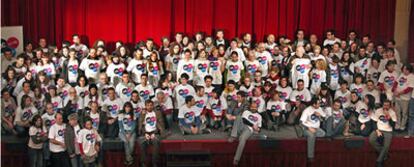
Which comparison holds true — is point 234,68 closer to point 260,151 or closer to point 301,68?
point 301,68

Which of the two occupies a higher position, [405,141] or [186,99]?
[186,99]

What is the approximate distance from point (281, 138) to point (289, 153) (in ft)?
1.06

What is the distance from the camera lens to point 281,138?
1105 centimetres

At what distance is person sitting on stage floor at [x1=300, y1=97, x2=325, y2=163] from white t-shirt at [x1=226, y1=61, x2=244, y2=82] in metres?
1.89

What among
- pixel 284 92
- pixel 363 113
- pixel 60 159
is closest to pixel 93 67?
pixel 60 159

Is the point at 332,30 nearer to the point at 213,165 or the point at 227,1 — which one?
the point at 227,1

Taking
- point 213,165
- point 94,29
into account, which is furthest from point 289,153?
point 94,29

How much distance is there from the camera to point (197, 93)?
37.2ft

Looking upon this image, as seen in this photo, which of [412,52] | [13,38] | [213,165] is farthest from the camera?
[412,52]

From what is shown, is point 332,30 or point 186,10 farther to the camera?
point 186,10

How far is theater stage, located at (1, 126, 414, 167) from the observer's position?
1054 cm

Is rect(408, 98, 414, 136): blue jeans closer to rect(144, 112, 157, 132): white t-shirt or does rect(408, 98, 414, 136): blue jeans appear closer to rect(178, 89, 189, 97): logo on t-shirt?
rect(178, 89, 189, 97): logo on t-shirt

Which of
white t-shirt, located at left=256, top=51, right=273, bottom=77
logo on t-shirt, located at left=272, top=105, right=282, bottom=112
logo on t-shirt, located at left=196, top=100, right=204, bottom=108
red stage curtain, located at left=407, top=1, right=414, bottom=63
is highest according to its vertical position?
red stage curtain, located at left=407, top=1, right=414, bottom=63

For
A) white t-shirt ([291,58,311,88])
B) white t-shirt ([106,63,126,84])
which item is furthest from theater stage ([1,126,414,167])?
white t-shirt ([106,63,126,84])
